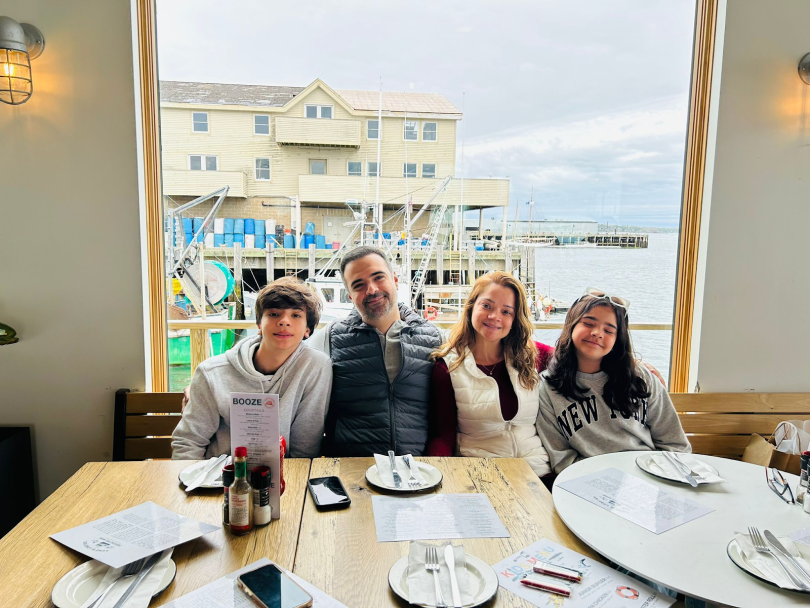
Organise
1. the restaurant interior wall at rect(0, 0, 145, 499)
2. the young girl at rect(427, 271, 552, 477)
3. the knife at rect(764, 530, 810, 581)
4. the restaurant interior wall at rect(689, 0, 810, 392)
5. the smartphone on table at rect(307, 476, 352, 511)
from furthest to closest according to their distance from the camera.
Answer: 1. the restaurant interior wall at rect(689, 0, 810, 392)
2. the restaurant interior wall at rect(0, 0, 145, 499)
3. the young girl at rect(427, 271, 552, 477)
4. the smartphone on table at rect(307, 476, 352, 511)
5. the knife at rect(764, 530, 810, 581)

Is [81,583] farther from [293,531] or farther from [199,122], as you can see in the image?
[199,122]

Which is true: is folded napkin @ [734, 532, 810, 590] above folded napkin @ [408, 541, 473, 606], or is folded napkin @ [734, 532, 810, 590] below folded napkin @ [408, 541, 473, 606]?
above

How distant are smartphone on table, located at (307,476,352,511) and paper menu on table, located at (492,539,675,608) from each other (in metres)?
0.44

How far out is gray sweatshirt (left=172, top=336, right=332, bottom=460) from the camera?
1839mm

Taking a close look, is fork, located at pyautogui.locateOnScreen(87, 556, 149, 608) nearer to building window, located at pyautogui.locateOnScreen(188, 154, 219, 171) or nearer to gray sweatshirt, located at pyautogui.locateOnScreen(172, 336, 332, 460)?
gray sweatshirt, located at pyautogui.locateOnScreen(172, 336, 332, 460)

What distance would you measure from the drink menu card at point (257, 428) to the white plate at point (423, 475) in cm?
32

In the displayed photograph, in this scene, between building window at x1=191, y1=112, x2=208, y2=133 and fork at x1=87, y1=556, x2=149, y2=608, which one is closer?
fork at x1=87, y1=556, x2=149, y2=608

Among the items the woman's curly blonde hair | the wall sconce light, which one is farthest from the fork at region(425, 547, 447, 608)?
the wall sconce light

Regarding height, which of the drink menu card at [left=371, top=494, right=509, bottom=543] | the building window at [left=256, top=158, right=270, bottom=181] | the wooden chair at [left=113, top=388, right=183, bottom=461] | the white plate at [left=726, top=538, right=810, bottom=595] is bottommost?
the wooden chair at [left=113, top=388, right=183, bottom=461]

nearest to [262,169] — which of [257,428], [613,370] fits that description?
[257,428]

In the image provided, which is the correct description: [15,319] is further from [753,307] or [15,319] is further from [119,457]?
[753,307]

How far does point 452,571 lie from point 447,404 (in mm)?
972

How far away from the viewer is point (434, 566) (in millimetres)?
1073

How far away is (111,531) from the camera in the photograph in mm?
1205
